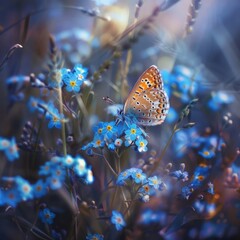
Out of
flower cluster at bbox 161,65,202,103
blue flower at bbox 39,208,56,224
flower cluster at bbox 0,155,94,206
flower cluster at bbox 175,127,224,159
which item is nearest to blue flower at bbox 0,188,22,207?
flower cluster at bbox 0,155,94,206

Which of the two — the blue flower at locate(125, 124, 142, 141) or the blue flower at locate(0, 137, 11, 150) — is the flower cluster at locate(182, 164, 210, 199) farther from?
the blue flower at locate(0, 137, 11, 150)

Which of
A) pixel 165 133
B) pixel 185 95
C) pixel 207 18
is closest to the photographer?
pixel 165 133

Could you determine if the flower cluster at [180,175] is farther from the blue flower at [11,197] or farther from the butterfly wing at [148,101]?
the blue flower at [11,197]

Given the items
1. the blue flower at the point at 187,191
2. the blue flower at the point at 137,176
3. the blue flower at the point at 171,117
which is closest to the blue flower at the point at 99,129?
the blue flower at the point at 137,176

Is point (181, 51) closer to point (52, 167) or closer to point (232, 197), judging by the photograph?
point (232, 197)

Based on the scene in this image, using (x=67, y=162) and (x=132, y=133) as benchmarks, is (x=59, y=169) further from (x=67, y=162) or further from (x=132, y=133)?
(x=132, y=133)

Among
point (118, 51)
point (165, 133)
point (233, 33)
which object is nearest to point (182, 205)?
point (165, 133)

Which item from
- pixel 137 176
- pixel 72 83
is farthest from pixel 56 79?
pixel 137 176
